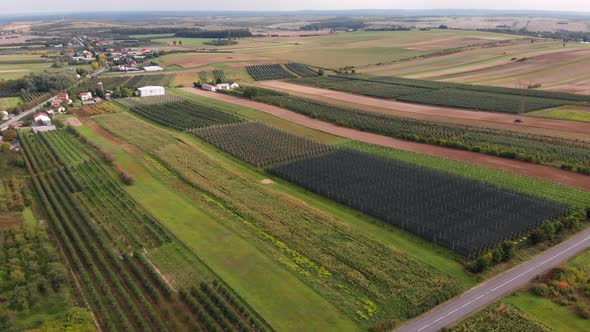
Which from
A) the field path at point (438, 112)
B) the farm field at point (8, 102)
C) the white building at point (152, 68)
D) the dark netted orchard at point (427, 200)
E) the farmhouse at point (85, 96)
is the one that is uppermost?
the white building at point (152, 68)

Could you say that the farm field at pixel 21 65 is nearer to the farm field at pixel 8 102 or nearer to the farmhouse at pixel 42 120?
the farm field at pixel 8 102

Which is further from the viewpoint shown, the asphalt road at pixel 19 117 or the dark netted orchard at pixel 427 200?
the asphalt road at pixel 19 117

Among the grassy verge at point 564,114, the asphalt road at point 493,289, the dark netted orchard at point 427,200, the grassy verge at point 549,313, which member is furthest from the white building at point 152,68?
the grassy verge at point 549,313

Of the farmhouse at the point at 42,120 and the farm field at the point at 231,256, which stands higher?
the farmhouse at the point at 42,120

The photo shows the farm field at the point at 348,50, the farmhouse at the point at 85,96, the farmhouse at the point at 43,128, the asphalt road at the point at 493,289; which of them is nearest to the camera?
the asphalt road at the point at 493,289

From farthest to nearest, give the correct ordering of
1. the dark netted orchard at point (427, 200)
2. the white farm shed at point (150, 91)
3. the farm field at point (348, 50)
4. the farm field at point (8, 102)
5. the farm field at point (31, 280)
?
the farm field at point (348, 50), the white farm shed at point (150, 91), the farm field at point (8, 102), the dark netted orchard at point (427, 200), the farm field at point (31, 280)

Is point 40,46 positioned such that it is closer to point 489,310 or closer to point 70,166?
point 70,166

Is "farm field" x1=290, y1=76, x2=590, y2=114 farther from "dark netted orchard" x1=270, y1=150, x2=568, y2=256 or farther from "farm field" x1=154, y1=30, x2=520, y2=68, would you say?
"dark netted orchard" x1=270, y1=150, x2=568, y2=256
